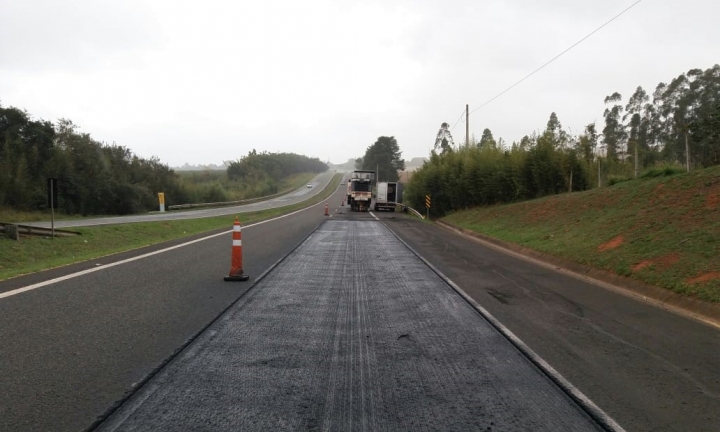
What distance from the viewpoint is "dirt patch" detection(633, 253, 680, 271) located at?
969cm

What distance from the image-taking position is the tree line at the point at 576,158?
79.5ft

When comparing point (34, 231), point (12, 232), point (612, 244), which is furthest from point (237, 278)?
point (34, 231)

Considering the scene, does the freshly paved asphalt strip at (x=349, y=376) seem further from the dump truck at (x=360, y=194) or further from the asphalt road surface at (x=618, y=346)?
the dump truck at (x=360, y=194)

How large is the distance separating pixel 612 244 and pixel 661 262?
8.56ft

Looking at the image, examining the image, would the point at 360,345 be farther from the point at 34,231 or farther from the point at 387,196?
the point at 387,196

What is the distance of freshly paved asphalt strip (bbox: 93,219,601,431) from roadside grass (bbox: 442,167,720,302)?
172 inches

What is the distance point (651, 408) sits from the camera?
4.00m

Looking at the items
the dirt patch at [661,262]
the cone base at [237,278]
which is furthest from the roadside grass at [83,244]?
the dirt patch at [661,262]

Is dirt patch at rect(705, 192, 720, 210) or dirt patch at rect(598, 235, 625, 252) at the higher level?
dirt patch at rect(705, 192, 720, 210)

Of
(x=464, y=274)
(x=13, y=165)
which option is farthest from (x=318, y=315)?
(x=13, y=165)

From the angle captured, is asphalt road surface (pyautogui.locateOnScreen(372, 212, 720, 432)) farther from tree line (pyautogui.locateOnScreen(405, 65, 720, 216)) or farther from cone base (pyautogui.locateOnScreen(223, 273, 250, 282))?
tree line (pyautogui.locateOnScreen(405, 65, 720, 216))

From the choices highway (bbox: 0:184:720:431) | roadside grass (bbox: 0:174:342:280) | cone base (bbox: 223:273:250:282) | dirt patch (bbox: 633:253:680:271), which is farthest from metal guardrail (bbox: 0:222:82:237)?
dirt patch (bbox: 633:253:680:271)

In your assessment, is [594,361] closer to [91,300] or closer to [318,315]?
[318,315]

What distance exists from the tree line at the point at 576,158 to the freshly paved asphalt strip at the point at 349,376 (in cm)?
1286
